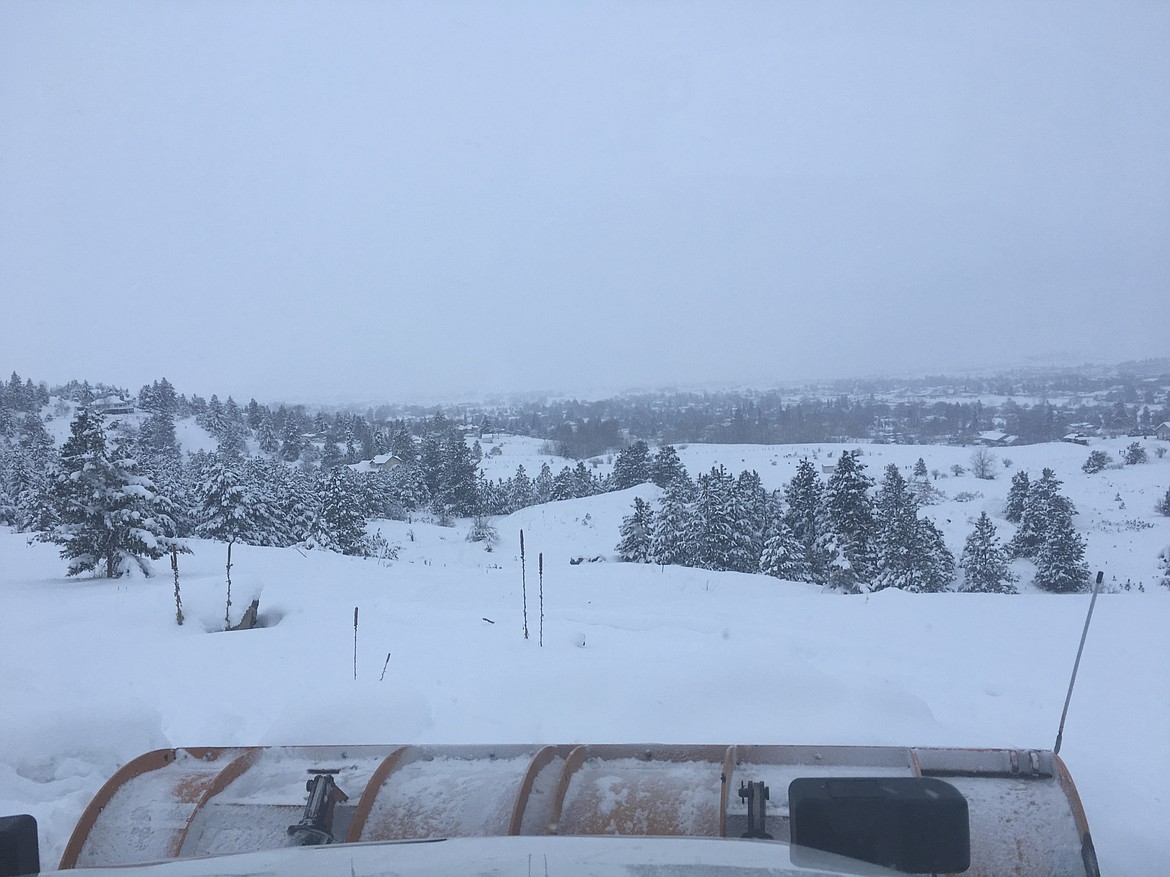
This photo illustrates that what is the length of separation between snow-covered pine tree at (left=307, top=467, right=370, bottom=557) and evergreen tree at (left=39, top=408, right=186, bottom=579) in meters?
12.9

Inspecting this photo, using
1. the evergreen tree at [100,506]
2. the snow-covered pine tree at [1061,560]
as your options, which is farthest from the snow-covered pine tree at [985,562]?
the evergreen tree at [100,506]

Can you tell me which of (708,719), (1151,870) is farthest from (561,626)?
(1151,870)

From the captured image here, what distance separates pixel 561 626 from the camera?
7.28 m

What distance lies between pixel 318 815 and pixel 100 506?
43.5ft

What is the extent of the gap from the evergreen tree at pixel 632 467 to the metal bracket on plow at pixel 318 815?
36791mm

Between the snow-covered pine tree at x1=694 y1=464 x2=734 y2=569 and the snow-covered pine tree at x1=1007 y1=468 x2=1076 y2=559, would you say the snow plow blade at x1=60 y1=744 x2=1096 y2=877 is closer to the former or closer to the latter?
the snow-covered pine tree at x1=1007 y1=468 x2=1076 y2=559

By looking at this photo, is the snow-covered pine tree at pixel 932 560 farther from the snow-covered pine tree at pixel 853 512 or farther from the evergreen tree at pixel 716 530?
the evergreen tree at pixel 716 530

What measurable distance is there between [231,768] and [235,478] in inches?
1038

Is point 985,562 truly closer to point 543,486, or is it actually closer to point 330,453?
point 543,486

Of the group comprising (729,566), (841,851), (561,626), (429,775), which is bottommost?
(729,566)

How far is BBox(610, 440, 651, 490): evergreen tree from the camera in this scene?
3956 cm

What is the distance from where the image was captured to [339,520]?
27.0 m

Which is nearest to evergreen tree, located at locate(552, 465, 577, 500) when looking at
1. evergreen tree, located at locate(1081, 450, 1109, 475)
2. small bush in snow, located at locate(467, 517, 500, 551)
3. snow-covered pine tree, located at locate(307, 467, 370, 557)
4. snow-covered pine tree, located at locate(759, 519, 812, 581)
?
small bush in snow, located at locate(467, 517, 500, 551)

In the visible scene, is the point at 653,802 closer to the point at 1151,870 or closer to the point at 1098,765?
the point at 1151,870
